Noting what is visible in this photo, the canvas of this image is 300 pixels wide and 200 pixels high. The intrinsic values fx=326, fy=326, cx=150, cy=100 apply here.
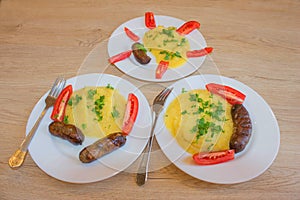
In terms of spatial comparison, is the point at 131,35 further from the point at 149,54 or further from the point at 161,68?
the point at 161,68

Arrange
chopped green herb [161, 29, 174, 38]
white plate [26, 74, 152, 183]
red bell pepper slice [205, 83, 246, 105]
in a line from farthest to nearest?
1. chopped green herb [161, 29, 174, 38]
2. red bell pepper slice [205, 83, 246, 105]
3. white plate [26, 74, 152, 183]

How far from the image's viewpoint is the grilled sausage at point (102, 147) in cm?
109

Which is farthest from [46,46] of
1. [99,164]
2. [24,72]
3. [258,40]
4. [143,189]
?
[258,40]

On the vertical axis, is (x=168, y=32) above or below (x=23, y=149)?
above

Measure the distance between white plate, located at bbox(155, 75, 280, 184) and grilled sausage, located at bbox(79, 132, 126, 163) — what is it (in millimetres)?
146

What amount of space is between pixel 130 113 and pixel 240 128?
0.41 metres

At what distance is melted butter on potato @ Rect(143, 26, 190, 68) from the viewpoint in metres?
1.46

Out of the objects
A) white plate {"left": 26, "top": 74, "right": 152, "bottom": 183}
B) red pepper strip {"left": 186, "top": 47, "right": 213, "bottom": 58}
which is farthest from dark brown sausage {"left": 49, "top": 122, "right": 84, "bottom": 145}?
red pepper strip {"left": 186, "top": 47, "right": 213, "bottom": 58}

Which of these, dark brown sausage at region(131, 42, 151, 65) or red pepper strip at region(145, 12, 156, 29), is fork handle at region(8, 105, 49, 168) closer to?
dark brown sausage at region(131, 42, 151, 65)

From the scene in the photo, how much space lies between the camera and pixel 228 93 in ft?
4.30

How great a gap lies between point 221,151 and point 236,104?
0.71 feet

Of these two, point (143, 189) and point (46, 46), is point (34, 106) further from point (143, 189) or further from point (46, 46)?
point (143, 189)

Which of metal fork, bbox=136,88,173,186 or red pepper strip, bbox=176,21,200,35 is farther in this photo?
red pepper strip, bbox=176,21,200,35

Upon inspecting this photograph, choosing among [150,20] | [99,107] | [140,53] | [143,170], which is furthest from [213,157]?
[150,20]
